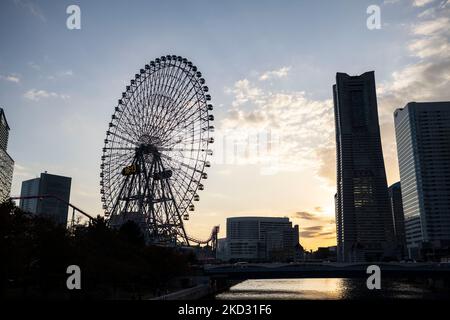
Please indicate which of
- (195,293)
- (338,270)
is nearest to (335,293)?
(338,270)

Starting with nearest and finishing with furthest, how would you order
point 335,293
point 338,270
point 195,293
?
point 195,293
point 338,270
point 335,293

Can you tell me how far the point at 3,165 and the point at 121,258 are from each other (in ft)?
507

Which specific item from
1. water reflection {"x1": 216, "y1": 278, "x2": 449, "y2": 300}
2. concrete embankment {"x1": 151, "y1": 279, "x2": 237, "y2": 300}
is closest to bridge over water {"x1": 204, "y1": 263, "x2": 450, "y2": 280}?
water reflection {"x1": 216, "y1": 278, "x2": 449, "y2": 300}

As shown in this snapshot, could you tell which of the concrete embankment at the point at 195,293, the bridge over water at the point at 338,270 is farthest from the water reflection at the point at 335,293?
the bridge over water at the point at 338,270

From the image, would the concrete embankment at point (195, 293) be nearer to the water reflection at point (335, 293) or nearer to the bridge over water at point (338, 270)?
the water reflection at point (335, 293)

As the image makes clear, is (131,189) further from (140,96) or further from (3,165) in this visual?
(3,165)

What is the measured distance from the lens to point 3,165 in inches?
7795

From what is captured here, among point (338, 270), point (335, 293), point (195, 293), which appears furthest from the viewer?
point (335, 293)

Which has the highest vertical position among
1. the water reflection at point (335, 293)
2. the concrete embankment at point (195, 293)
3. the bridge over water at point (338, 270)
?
the bridge over water at point (338, 270)

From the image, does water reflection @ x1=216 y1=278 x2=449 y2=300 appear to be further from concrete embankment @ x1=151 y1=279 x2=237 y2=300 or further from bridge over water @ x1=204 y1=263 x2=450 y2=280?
bridge over water @ x1=204 y1=263 x2=450 y2=280

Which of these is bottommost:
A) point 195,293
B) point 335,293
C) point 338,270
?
point 335,293

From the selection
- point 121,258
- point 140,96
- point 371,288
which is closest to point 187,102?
point 140,96

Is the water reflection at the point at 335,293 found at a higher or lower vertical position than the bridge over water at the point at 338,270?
lower

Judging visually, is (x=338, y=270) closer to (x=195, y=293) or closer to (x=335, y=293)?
(x=335, y=293)
